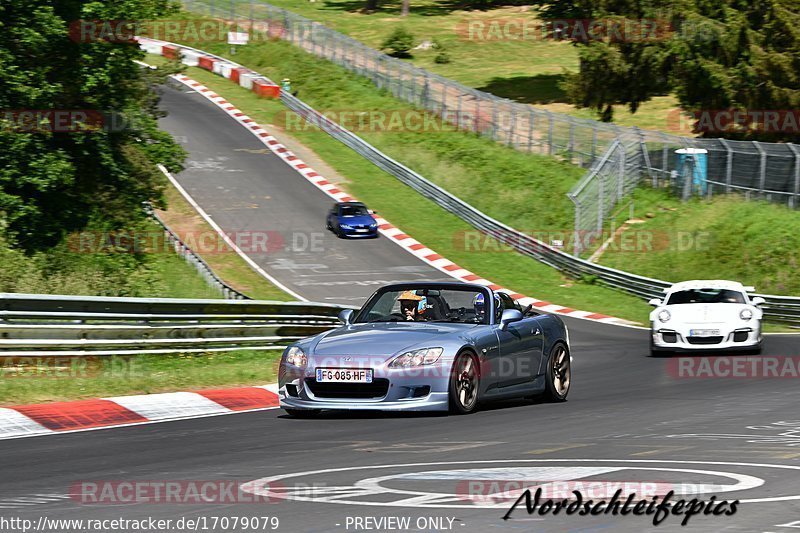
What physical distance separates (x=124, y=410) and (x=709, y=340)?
1164 cm

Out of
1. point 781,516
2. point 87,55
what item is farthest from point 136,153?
point 781,516

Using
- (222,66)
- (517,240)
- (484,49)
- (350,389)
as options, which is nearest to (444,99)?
(222,66)

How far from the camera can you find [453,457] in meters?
8.72

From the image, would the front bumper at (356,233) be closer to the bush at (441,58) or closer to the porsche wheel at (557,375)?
the porsche wheel at (557,375)

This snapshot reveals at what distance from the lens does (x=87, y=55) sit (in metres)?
26.5

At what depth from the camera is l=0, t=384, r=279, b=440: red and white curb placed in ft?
35.8

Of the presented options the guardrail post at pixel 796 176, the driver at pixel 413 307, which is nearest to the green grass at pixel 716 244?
the guardrail post at pixel 796 176

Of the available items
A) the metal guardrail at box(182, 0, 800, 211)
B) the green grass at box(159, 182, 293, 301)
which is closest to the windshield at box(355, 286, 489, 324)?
the green grass at box(159, 182, 293, 301)

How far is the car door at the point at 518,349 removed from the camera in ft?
40.8

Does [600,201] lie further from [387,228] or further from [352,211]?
[352,211]

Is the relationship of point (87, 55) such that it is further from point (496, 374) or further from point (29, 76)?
point (496, 374)

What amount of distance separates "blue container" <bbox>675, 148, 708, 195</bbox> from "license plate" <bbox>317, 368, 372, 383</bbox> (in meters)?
29.0

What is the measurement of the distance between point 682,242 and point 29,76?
64.5 feet

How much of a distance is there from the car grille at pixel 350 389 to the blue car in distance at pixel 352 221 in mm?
28714
